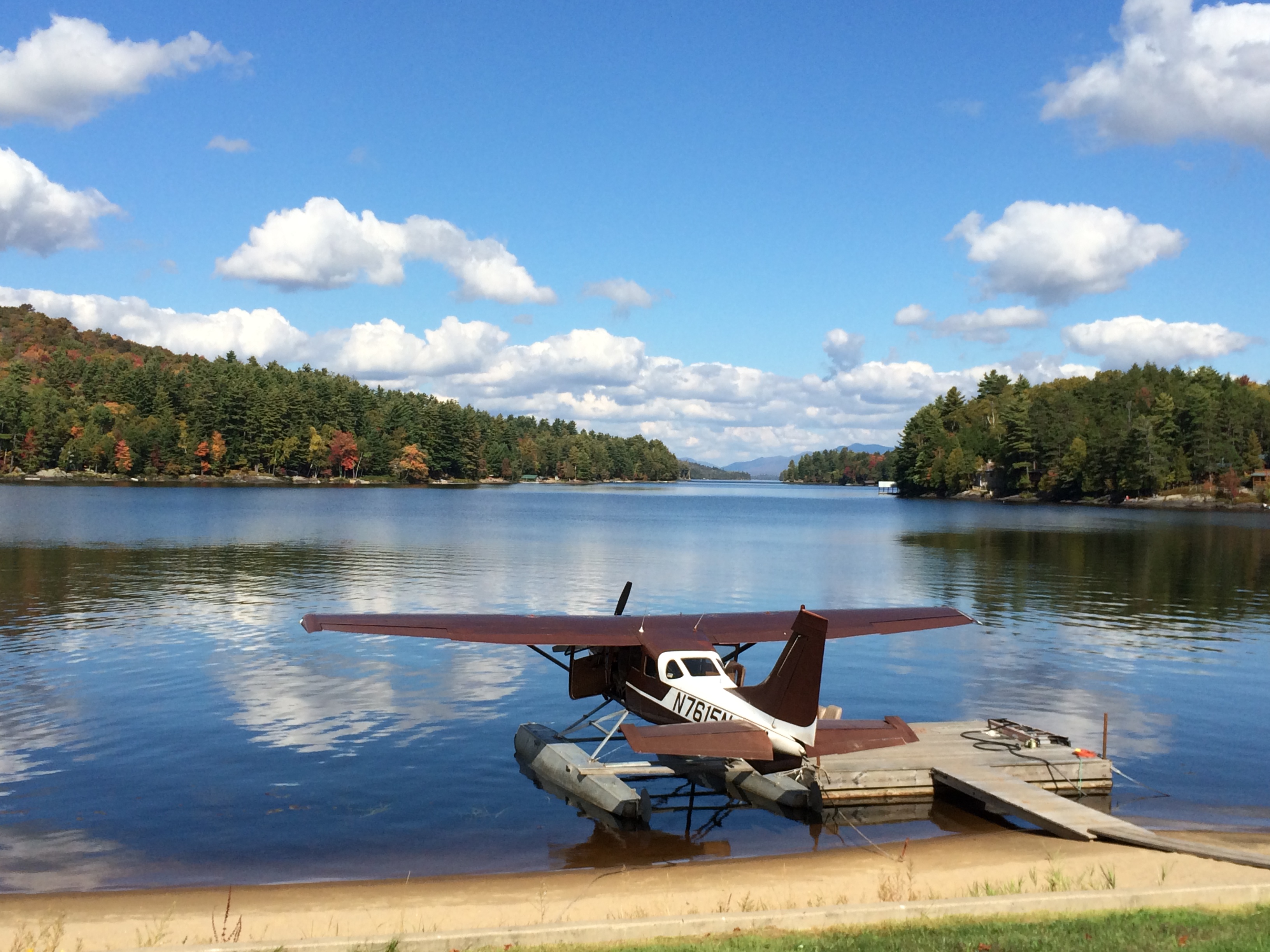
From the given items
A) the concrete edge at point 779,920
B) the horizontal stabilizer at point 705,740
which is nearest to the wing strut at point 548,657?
the horizontal stabilizer at point 705,740

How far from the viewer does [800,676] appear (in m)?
10.7

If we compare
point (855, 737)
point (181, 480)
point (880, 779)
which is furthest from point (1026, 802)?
point (181, 480)

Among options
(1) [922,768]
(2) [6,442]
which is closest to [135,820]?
(1) [922,768]

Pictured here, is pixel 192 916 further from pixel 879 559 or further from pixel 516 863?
pixel 879 559

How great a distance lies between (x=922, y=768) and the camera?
12.6 meters

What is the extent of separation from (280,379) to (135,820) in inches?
6055

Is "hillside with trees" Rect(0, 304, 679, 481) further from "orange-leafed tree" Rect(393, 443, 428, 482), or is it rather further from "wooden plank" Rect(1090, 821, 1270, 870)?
"wooden plank" Rect(1090, 821, 1270, 870)

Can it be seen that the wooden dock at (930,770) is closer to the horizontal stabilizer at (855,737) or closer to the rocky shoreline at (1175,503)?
the horizontal stabilizer at (855,737)

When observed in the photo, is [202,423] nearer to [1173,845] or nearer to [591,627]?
[591,627]

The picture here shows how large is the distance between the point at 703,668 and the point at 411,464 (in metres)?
150

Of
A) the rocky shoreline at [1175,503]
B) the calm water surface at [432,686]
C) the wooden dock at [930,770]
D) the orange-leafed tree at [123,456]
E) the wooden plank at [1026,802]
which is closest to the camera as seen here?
the wooden plank at [1026,802]

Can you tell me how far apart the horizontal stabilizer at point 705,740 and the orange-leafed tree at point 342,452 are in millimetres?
138214

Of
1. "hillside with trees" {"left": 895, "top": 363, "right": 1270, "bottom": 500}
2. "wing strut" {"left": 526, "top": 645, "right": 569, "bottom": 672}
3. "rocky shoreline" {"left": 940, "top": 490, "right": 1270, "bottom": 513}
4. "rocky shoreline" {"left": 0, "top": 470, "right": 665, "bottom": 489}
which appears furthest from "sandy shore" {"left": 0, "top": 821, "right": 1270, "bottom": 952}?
"rocky shoreline" {"left": 0, "top": 470, "right": 665, "bottom": 489}

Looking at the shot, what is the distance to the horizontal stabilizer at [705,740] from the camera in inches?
400
